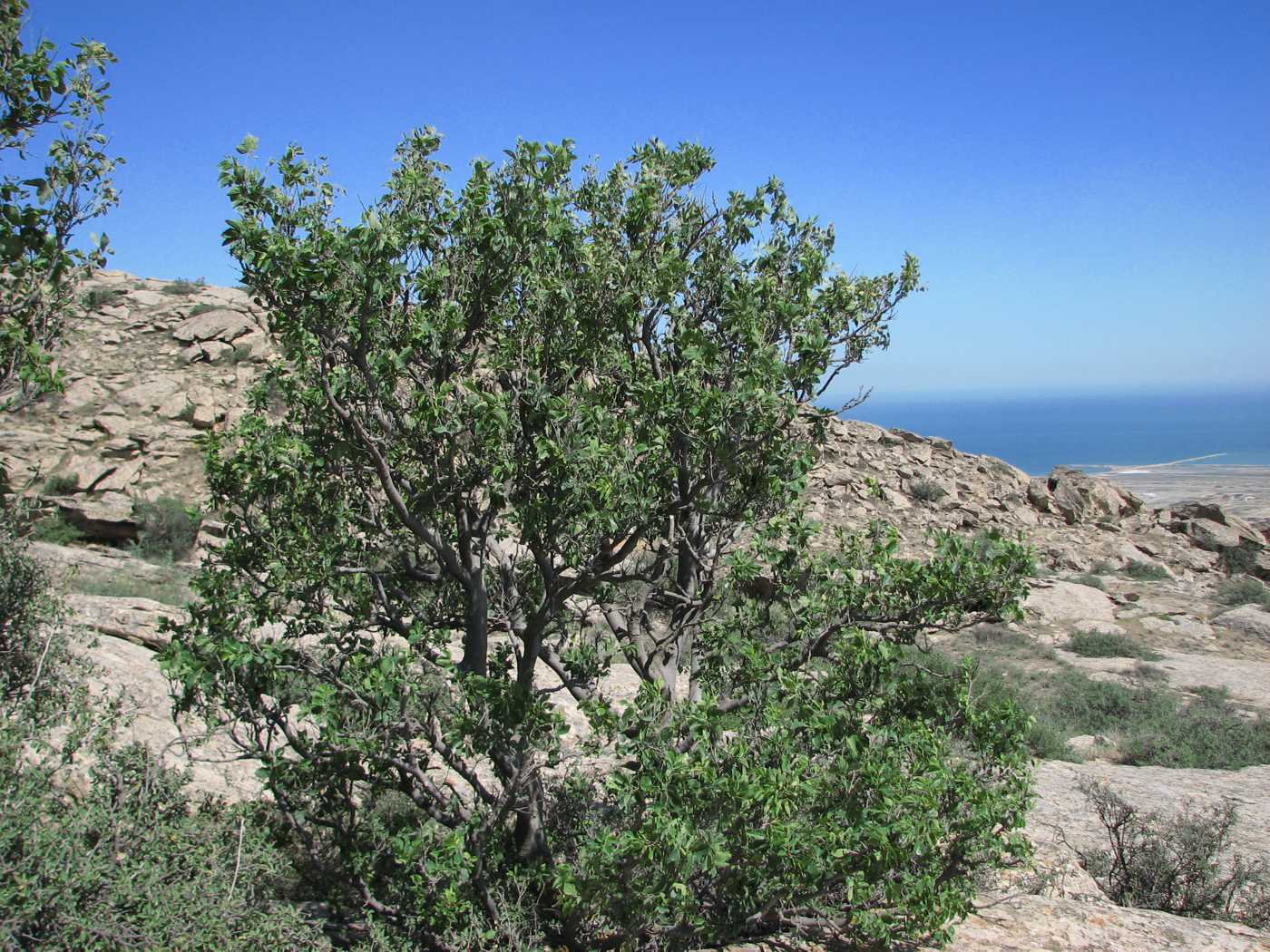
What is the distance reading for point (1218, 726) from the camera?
13.9 meters

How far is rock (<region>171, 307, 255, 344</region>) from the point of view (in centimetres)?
2738

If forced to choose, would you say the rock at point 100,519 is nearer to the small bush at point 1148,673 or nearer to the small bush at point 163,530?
the small bush at point 163,530

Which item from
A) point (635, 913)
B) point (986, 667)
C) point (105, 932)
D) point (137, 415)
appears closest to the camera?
point (105, 932)

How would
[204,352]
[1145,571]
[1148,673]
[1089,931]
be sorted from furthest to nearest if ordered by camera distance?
[1145,571] → [204,352] → [1148,673] → [1089,931]

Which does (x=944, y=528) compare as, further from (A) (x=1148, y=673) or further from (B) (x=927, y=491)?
(A) (x=1148, y=673)

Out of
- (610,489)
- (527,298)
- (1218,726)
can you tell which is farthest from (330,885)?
(1218,726)

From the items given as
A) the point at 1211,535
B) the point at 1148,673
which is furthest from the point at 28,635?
the point at 1211,535

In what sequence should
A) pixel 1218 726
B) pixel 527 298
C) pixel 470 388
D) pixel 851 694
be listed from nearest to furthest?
pixel 470 388
pixel 527 298
pixel 851 694
pixel 1218 726

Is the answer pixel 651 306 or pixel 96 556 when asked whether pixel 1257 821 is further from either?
pixel 96 556

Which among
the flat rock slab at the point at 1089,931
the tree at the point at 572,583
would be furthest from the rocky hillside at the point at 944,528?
the tree at the point at 572,583

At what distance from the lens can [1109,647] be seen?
1917 centimetres

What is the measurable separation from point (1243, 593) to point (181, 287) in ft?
125

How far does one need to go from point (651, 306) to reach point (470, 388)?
5.51 feet

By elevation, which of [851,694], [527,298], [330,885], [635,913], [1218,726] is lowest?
[1218,726]
